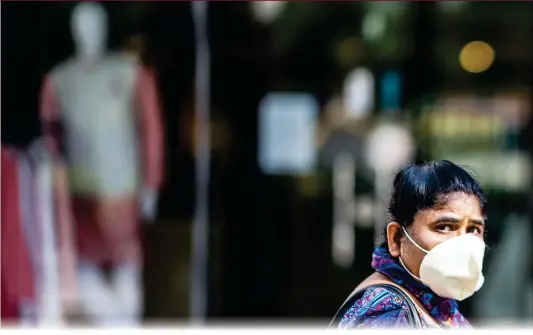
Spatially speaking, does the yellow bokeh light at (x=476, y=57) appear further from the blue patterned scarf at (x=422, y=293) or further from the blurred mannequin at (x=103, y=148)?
the blue patterned scarf at (x=422, y=293)

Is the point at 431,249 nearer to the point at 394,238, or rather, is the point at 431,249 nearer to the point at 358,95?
the point at 394,238

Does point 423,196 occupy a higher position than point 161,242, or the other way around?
point 423,196

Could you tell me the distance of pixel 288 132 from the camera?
19.6 ft

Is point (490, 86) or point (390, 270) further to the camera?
point (490, 86)

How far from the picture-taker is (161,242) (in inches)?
234

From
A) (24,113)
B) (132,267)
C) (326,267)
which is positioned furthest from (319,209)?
(24,113)

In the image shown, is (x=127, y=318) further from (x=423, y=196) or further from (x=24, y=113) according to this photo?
(x=423, y=196)

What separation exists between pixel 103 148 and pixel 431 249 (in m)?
4.36

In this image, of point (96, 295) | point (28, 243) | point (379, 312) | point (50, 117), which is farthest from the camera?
point (96, 295)

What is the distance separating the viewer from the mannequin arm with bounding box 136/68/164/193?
582cm

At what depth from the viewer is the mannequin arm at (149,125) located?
5.82 m

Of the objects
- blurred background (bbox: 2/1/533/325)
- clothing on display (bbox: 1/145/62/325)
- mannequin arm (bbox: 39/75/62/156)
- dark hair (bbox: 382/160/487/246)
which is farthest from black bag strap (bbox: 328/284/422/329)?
mannequin arm (bbox: 39/75/62/156)

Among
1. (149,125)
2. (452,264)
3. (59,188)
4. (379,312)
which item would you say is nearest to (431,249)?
(452,264)

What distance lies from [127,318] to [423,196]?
4.48 meters
